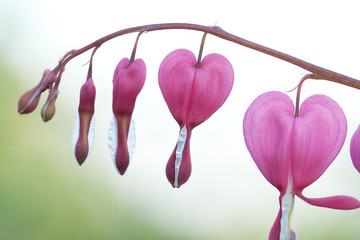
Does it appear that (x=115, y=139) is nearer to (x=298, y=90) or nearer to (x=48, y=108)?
(x=48, y=108)

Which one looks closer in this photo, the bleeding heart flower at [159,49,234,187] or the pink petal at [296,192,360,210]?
the pink petal at [296,192,360,210]

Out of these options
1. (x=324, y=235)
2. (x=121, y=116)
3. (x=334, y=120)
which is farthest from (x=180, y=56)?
(x=324, y=235)

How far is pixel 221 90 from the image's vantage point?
126 centimetres

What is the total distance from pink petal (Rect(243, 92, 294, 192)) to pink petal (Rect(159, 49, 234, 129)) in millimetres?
76

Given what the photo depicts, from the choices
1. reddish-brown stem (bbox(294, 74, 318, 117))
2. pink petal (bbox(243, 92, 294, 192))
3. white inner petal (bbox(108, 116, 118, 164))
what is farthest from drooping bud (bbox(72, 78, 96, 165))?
reddish-brown stem (bbox(294, 74, 318, 117))

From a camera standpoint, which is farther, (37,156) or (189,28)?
(37,156)

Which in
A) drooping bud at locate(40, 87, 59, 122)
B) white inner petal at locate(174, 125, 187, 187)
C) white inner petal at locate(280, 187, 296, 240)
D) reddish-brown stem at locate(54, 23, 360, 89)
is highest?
reddish-brown stem at locate(54, 23, 360, 89)

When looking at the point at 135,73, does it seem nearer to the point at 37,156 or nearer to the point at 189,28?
the point at 189,28

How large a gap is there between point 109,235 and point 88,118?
6473 mm

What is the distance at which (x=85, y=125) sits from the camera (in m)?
1.25

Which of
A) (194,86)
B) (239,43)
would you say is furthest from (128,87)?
(239,43)

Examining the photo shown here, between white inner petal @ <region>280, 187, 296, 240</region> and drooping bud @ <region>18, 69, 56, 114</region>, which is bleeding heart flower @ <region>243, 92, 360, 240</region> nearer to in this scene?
white inner petal @ <region>280, 187, 296, 240</region>

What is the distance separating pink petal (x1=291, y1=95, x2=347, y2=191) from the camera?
1195 millimetres

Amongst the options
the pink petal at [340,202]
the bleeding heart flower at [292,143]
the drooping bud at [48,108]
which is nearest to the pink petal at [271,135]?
the bleeding heart flower at [292,143]
